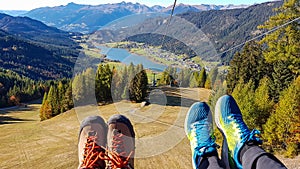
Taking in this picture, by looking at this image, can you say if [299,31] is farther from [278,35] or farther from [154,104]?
[154,104]

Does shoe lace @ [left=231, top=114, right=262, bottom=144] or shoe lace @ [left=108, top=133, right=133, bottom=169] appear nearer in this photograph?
shoe lace @ [left=108, top=133, right=133, bottom=169]

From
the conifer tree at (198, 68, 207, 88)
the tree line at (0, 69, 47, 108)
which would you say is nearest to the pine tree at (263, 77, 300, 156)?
the conifer tree at (198, 68, 207, 88)

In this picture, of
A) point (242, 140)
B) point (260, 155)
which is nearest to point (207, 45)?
point (242, 140)

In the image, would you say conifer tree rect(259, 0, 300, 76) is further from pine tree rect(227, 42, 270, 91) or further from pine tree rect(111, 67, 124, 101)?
pine tree rect(111, 67, 124, 101)

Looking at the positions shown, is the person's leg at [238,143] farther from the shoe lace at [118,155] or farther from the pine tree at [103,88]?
the pine tree at [103,88]

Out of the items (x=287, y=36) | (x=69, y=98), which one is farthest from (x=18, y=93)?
(x=287, y=36)

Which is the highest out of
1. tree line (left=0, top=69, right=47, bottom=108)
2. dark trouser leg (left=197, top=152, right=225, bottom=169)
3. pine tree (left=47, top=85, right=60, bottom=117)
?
dark trouser leg (left=197, top=152, right=225, bottom=169)

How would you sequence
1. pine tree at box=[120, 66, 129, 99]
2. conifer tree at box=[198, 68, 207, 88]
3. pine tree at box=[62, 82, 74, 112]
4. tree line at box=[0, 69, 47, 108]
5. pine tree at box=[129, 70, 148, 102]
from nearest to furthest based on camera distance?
pine tree at box=[120, 66, 129, 99]
pine tree at box=[129, 70, 148, 102]
conifer tree at box=[198, 68, 207, 88]
pine tree at box=[62, 82, 74, 112]
tree line at box=[0, 69, 47, 108]

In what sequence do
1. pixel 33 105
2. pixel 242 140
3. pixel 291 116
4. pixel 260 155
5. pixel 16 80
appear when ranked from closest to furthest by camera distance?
pixel 260 155, pixel 242 140, pixel 291 116, pixel 33 105, pixel 16 80
